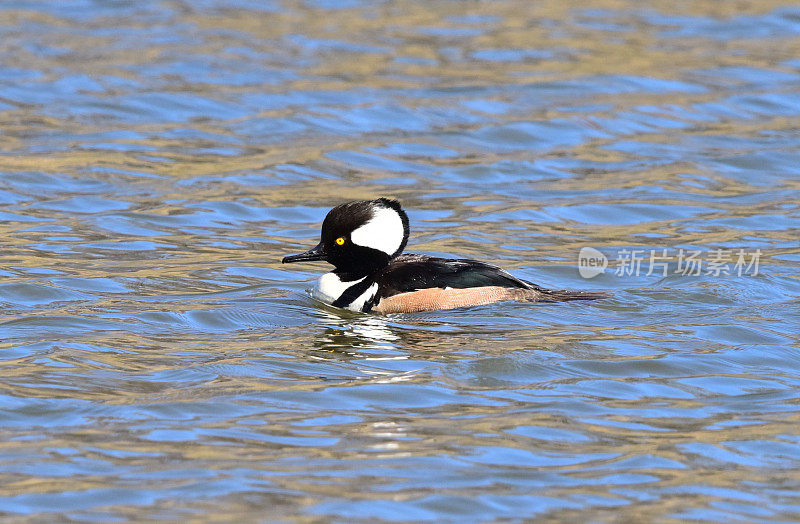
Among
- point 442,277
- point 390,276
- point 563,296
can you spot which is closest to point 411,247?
point 390,276

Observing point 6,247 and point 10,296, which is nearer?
point 10,296

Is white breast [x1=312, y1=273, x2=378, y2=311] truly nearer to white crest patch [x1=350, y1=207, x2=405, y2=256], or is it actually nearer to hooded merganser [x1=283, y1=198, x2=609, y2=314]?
hooded merganser [x1=283, y1=198, x2=609, y2=314]

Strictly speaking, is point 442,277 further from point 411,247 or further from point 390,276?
point 411,247

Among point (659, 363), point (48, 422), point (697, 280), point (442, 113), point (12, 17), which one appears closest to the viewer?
point (48, 422)

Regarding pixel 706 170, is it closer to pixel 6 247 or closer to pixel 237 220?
pixel 237 220

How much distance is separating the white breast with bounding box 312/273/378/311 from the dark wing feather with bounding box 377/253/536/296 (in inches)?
4.0

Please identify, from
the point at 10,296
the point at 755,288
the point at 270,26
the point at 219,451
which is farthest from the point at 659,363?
the point at 270,26

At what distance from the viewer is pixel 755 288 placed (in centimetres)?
875

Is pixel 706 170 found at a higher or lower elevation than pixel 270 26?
lower

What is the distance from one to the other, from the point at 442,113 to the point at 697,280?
6008mm

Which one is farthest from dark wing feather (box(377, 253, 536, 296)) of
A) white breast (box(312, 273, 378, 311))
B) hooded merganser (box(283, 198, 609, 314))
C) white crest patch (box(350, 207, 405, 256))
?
white crest patch (box(350, 207, 405, 256))

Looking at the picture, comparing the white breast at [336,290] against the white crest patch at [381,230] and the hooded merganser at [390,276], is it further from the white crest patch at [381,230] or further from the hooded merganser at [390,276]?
the white crest patch at [381,230]

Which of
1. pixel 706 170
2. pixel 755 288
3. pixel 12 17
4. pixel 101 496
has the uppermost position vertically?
pixel 12 17

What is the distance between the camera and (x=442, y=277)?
26.9 ft
